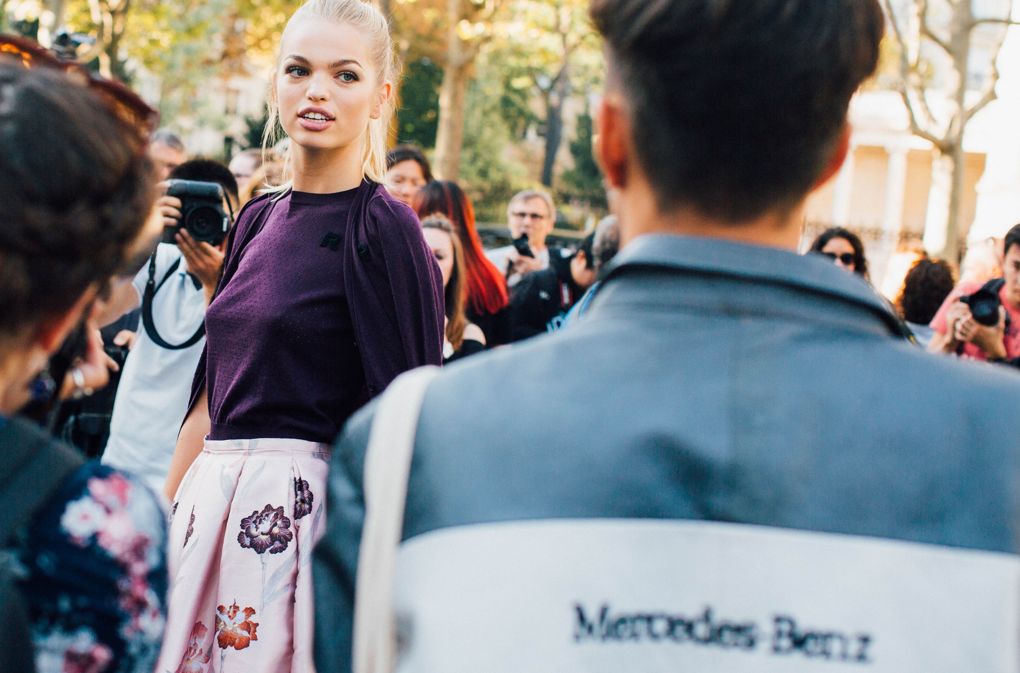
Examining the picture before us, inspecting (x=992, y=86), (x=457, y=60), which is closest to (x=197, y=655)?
(x=992, y=86)

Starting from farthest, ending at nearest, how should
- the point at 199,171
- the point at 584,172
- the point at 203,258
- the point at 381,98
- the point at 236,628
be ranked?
the point at 584,172 < the point at 199,171 < the point at 203,258 < the point at 381,98 < the point at 236,628

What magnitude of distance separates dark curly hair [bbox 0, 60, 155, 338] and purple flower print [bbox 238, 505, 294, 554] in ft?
5.88

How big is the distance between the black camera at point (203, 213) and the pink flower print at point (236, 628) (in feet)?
4.96

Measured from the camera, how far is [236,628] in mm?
3303

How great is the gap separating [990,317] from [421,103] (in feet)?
124

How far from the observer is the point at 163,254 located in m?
5.34

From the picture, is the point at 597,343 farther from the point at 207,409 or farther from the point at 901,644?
the point at 207,409

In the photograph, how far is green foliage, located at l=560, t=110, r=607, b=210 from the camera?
4794 centimetres

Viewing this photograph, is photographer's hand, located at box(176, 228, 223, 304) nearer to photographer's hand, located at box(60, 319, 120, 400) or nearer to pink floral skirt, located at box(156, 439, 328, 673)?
pink floral skirt, located at box(156, 439, 328, 673)

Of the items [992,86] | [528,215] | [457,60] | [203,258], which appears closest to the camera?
[203,258]

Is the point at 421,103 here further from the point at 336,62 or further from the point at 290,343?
the point at 290,343

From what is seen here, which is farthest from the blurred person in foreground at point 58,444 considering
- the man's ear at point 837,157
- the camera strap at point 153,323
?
the camera strap at point 153,323

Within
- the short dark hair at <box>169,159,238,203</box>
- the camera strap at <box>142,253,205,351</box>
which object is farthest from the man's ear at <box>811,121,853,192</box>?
the short dark hair at <box>169,159,238,203</box>

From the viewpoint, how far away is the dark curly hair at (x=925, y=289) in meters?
7.45
